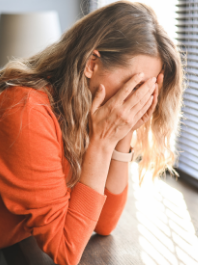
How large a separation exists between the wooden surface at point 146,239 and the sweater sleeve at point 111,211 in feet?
0.09

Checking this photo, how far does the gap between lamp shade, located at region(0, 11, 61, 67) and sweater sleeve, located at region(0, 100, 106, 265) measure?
1141mm

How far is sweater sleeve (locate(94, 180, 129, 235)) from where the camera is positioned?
90 cm

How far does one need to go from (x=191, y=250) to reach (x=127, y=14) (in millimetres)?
694

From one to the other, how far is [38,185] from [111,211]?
0.33 meters

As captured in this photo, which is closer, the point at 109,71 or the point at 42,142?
the point at 42,142

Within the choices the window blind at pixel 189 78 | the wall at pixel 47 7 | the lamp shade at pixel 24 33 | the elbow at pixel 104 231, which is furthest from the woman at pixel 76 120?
the wall at pixel 47 7

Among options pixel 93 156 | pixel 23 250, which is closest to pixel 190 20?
pixel 93 156

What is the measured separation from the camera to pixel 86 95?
85 centimetres

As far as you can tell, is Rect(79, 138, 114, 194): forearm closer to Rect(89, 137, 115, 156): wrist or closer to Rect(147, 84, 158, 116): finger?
Rect(89, 137, 115, 156): wrist

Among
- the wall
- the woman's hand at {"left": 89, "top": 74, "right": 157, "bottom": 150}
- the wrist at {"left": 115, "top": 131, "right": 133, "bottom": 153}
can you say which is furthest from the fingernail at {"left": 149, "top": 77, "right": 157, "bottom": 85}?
the wall

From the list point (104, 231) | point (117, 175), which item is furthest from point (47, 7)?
point (104, 231)

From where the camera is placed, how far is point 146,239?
872 mm

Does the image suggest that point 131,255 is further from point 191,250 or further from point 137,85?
point 137,85

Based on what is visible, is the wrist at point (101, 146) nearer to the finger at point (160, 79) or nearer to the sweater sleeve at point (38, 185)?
the sweater sleeve at point (38, 185)
